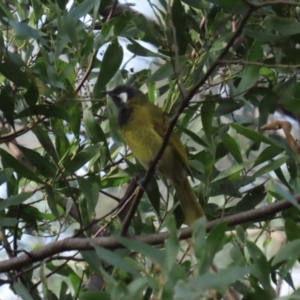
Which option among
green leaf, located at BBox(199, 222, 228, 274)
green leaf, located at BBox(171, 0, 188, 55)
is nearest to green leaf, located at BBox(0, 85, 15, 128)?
green leaf, located at BBox(171, 0, 188, 55)

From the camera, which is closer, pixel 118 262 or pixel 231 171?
pixel 118 262

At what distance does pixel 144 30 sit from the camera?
7.05 feet

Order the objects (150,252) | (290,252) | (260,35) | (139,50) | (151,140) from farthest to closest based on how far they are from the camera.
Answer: (151,140) < (139,50) < (260,35) < (290,252) < (150,252)

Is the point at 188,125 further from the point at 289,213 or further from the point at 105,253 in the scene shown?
the point at 105,253

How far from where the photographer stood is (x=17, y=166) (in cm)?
203

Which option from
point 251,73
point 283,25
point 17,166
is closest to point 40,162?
point 17,166

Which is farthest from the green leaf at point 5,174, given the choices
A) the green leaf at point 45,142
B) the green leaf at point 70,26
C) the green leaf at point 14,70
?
the green leaf at point 70,26

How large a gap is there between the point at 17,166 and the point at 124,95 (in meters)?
0.65

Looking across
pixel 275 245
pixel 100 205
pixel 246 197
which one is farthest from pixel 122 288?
pixel 100 205

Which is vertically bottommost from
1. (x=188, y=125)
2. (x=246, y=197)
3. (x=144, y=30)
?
(x=246, y=197)

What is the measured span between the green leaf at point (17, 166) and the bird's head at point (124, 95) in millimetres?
495

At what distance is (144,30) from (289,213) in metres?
0.62

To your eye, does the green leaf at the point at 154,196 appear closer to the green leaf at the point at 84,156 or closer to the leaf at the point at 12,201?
the green leaf at the point at 84,156

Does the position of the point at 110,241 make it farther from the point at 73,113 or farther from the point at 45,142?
the point at 73,113
